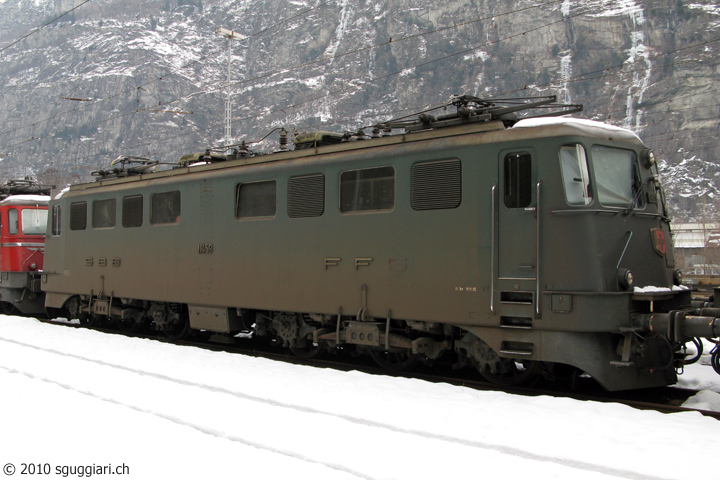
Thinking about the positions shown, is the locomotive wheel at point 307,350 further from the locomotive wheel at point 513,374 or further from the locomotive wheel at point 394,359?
the locomotive wheel at point 513,374

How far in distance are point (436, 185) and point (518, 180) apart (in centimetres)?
115

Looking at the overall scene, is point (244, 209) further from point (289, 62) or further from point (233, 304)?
point (289, 62)

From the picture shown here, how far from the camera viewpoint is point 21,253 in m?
18.1

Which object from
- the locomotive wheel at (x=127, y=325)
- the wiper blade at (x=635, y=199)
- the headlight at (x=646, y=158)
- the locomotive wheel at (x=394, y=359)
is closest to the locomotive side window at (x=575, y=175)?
the wiper blade at (x=635, y=199)

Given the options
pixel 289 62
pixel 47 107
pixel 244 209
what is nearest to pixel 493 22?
pixel 289 62

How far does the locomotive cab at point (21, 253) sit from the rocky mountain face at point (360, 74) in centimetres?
9638

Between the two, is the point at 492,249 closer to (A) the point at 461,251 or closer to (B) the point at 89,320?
(A) the point at 461,251

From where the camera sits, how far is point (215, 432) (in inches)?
245

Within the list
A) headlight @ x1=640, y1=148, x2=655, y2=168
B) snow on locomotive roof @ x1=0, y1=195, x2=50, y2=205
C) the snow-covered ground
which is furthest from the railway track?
snow on locomotive roof @ x1=0, y1=195, x2=50, y2=205

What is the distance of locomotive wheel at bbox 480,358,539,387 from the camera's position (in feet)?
Answer: 27.7

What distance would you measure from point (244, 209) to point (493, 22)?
5937 inches

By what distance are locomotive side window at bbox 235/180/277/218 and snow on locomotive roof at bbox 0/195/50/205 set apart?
9.93m

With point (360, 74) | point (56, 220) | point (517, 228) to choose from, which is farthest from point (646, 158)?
point (360, 74)

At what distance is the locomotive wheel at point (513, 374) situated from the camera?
27.7ft
